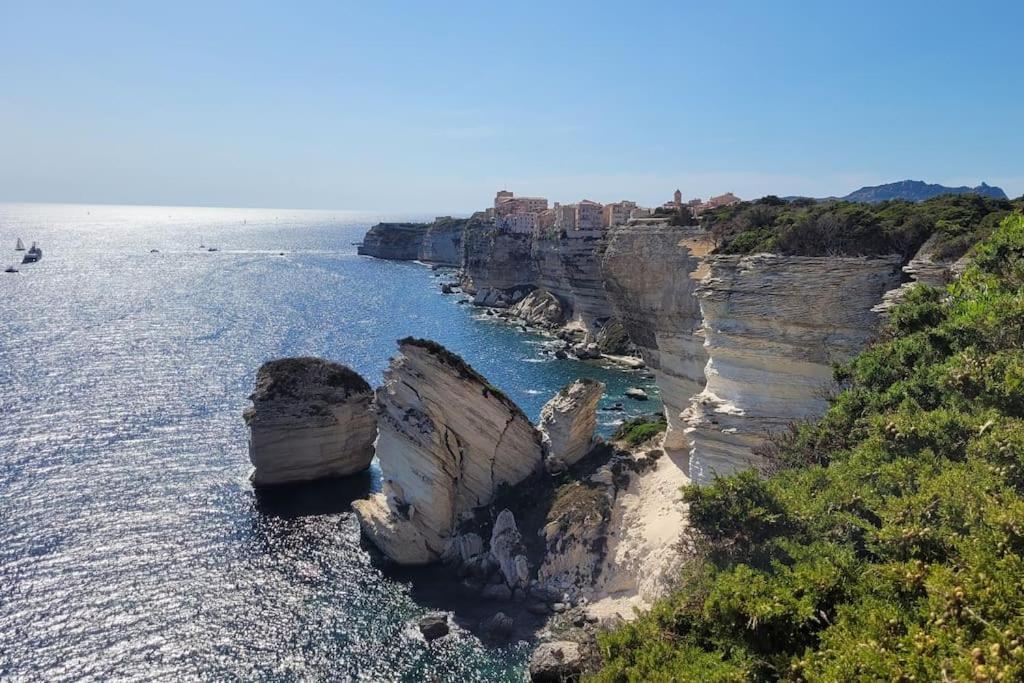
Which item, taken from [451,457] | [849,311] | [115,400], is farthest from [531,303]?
[849,311]

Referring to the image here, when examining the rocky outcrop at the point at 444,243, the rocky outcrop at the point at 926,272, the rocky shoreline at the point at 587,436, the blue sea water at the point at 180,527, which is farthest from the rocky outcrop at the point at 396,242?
the rocky outcrop at the point at 926,272

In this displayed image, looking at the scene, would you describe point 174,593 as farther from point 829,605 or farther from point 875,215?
point 875,215

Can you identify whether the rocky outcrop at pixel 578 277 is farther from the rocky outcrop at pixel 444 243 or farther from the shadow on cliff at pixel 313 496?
the rocky outcrop at pixel 444 243

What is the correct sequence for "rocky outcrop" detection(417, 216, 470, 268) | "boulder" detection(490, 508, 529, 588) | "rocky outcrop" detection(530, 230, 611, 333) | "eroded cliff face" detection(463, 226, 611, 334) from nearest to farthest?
"boulder" detection(490, 508, 529, 588), "rocky outcrop" detection(530, 230, 611, 333), "eroded cliff face" detection(463, 226, 611, 334), "rocky outcrop" detection(417, 216, 470, 268)

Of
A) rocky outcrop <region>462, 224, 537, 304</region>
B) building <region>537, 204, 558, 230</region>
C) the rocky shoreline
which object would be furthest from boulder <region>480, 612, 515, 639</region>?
building <region>537, 204, 558, 230</region>

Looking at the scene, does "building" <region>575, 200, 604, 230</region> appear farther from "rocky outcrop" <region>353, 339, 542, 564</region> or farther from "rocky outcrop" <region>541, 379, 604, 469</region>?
"rocky outcrop" <region>353, 339, 542, 564</region>

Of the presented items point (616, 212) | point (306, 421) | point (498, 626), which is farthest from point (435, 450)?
point (616, 212)

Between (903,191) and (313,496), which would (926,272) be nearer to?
(313,496)

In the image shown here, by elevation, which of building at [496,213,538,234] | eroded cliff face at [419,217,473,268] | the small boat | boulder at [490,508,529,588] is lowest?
boulder at [490,508,529,588]
